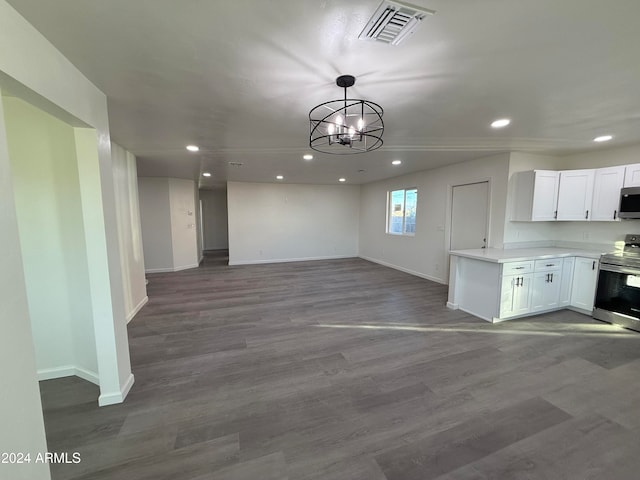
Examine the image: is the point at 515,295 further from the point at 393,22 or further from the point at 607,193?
the point at 393,22

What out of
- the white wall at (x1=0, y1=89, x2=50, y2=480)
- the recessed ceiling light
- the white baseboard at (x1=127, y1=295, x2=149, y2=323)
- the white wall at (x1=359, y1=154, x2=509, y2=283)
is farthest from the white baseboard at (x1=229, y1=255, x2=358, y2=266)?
the white wall at (x1=0, y1=89, x2=50, y2=480)

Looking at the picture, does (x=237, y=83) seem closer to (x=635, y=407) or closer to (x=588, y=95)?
(x=588, y=95)

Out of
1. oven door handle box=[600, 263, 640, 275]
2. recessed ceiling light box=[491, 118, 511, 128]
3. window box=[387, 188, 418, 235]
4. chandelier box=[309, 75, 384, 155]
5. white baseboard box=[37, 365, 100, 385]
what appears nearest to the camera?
chandelier box=[309, 75, 384, 155]

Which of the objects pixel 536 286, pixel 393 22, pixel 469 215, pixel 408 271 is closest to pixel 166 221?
pixel 408 271

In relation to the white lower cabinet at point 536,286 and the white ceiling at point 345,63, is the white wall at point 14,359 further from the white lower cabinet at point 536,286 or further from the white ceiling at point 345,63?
the white lower cabinet at point 536,286

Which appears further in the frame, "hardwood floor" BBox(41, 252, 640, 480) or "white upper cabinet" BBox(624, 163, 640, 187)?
"white upper cabinet" BBox(624, 163, 640, 187)

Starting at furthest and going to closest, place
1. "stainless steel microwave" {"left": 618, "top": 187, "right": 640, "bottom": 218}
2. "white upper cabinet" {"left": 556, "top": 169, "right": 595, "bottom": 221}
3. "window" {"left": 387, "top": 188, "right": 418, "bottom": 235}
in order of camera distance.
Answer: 1. "window" {"left": 387, "top": 188, "right": 418, "bottom": 235}
2. "white upper cabinet" {"left": 556, "top": 169, "right": 595, "bottom": 221}
3. "stainless steel microwave" {"left": 618, "top": 187, "right": 640, "bottom": 218}

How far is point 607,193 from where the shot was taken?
3.75 m

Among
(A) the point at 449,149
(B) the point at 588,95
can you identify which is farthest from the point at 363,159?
(B) the point at 588,95

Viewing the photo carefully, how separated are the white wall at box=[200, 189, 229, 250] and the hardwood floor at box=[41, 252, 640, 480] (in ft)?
23.5

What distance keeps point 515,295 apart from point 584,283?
47.4 inches

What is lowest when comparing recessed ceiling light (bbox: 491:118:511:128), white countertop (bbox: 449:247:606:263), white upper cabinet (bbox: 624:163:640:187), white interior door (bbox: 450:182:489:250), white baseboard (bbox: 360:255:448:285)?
white baseboard (bbox: 360:255:448:285)

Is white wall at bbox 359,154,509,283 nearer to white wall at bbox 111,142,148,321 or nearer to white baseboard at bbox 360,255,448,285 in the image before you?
white baseboard at bbox 360,255,448,285

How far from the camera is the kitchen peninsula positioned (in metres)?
3.61
